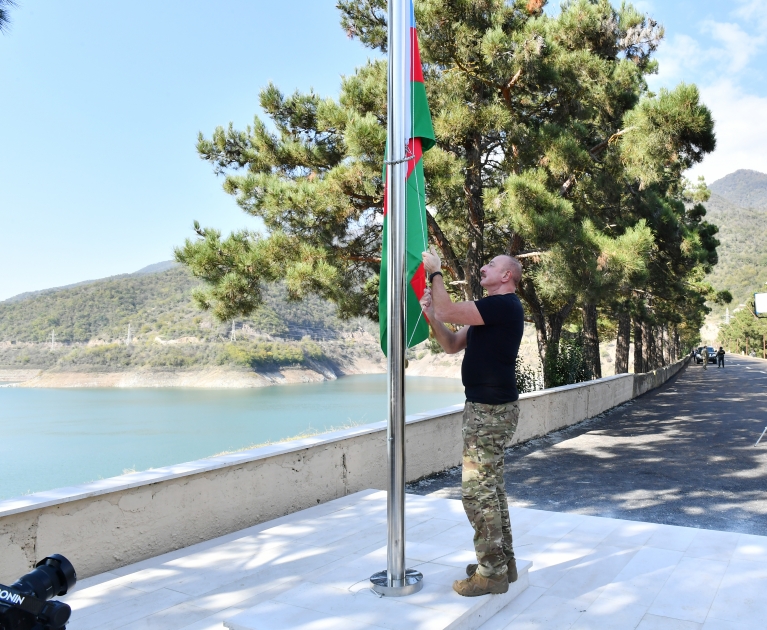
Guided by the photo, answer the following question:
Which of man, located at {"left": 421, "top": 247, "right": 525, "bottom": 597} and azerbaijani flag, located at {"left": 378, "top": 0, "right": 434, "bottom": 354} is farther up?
azerbaijani flag, located at {"left": 378, "top": 0, "right": 434, "bottom": 354}

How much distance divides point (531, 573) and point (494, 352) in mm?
1373

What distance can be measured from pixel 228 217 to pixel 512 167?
532 centimetres

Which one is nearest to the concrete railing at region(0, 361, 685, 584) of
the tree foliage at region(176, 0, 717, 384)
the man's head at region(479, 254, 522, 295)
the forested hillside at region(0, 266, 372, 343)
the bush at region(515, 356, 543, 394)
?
the man's head at region(479, 254, 522, 295)

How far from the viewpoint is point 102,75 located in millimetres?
93875

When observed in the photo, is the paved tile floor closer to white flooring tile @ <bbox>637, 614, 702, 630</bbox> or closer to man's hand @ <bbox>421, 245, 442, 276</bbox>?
white flooring tile @ <bbox>637, 614, 702, 630</bbox>

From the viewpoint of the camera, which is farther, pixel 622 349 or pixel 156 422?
pixel 156 422

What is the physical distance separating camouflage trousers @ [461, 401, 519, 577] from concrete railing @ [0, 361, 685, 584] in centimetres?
203

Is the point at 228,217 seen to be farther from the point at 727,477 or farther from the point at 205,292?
the point at 727,477

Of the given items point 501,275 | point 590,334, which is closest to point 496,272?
point 501,275

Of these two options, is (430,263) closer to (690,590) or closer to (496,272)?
(496,272)

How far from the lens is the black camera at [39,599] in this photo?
5.32ft

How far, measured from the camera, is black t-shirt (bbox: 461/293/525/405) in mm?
2922

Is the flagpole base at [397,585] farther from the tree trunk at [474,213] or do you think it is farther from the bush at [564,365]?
the bush at [564,365]

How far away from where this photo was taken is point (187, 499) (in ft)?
13.7
